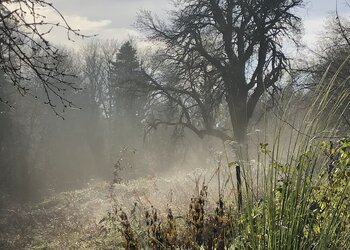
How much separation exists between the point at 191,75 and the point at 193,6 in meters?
3.14

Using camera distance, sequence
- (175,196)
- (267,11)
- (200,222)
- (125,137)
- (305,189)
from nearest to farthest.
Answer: (305,189)
(200,222)
(175,196)
(267,11)
(125,137)

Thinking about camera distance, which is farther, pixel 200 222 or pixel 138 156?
pixel 138 156

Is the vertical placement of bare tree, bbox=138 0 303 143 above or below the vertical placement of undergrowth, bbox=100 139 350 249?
above

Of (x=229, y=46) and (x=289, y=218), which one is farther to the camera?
(x=229, y=46)

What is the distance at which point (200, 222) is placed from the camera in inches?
129

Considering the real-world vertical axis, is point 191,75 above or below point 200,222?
above

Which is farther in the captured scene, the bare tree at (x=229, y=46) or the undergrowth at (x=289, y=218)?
the bare tree at (x=229, y=46)

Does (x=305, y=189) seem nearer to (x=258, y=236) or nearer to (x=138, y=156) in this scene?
(x=258, y=236)

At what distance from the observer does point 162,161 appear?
47625 millimetres

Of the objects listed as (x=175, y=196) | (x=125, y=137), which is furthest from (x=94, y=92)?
(x=175, y=196)

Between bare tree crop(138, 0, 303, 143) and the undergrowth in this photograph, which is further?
bare tree crop(138, 0, 303, 143)

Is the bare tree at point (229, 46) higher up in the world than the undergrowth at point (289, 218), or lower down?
higher up

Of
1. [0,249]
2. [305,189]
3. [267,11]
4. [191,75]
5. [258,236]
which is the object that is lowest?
[0,249]

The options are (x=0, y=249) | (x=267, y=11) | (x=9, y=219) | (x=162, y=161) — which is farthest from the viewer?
(x=162, y=161)
